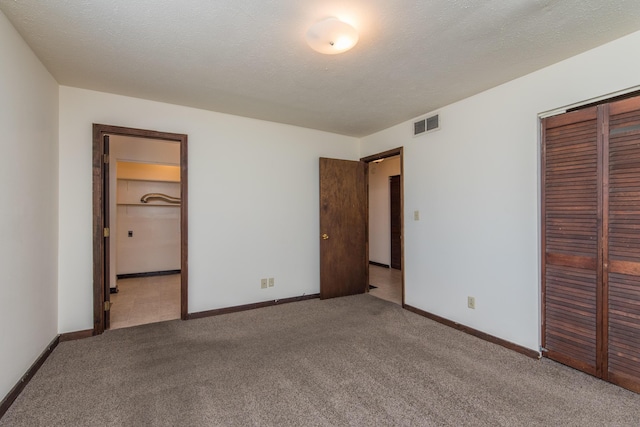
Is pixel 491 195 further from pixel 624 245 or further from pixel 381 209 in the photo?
pixel 381 209

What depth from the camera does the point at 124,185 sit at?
227 inches

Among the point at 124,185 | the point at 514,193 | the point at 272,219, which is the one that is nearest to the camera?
the point at 514,193

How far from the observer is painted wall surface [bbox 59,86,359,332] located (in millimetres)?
2955

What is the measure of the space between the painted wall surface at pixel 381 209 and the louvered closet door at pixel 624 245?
4.49m

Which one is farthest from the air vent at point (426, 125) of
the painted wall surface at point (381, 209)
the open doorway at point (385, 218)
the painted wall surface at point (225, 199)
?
the painted wall surface at point (381, 209)

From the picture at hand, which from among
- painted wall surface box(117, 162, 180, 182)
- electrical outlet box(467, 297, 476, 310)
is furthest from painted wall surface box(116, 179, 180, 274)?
electrical outlet box(467, 297, 476, 310)

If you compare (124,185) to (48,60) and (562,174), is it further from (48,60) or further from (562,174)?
(562,174)

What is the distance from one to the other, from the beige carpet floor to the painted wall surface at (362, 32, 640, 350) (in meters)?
0.45

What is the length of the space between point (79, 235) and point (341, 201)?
313 cm

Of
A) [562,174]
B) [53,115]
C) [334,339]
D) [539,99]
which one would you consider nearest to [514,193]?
[562,174]

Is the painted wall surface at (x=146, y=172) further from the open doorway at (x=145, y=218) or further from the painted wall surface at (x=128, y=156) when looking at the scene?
the painted wall surface at (x=128, y=156)

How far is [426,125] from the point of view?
3580 mm

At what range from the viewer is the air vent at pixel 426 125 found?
3461 millimetres

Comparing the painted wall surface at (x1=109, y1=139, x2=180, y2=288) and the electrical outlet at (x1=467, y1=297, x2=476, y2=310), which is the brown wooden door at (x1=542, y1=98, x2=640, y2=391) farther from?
the painted wall surface at (x1=109, y1=139, x2=180, y2=288)
